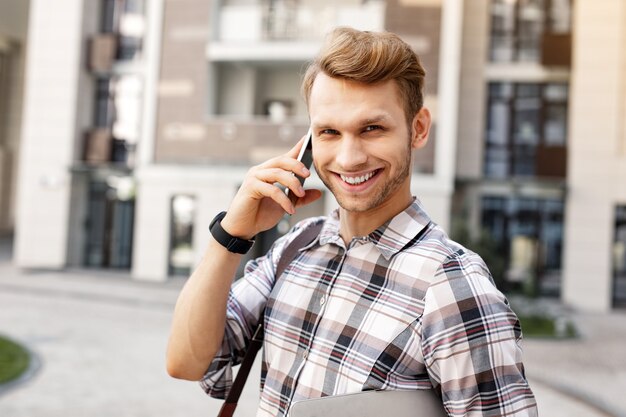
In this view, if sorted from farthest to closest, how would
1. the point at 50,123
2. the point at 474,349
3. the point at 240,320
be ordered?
the point at 50,123
the point at 240,320
the point at 474,349

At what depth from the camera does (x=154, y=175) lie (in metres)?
17.2

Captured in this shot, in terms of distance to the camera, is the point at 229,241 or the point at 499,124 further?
the point at 499,124

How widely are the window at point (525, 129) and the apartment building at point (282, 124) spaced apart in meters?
0.04

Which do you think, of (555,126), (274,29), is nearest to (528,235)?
(555,126)

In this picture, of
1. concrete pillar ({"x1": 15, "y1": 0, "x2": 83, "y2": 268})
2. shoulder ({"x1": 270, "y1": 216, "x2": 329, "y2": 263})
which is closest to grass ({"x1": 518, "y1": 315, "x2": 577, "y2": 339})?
shoulder ({"x1": 270, "y1": 216, "x2": 329, "y2": 263})

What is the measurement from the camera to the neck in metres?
1.53

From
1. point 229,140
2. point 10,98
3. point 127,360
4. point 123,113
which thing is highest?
point 10,98

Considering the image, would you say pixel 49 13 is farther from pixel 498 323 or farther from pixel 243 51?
pixel 498 323

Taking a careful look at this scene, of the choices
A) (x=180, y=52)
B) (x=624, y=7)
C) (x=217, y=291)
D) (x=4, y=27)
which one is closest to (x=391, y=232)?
(x=217, y=291)

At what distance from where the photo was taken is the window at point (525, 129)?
17266mm

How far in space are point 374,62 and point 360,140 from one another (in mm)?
191

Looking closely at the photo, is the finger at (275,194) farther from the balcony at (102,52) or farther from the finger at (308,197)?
the balcony at (102,52)

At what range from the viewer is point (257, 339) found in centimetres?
171

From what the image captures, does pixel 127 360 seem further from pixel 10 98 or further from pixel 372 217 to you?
pixel 10 98
